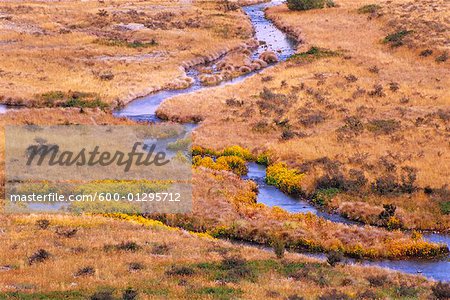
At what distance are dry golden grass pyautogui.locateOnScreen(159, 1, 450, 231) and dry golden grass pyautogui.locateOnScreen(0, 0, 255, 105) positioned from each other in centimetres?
1010

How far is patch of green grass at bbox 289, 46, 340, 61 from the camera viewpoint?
65438 millimetres

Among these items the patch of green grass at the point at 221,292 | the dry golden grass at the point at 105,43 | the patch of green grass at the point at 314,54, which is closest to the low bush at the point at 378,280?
the patch of green grass at the point at 221,292

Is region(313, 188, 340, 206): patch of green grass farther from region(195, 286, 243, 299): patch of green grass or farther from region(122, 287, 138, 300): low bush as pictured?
region(122, 287, 138, 300): low bush

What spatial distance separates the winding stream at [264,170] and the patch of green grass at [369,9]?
13025mm

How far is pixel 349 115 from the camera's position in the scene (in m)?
44.8

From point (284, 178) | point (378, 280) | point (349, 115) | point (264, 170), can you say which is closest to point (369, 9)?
point (349, 115)

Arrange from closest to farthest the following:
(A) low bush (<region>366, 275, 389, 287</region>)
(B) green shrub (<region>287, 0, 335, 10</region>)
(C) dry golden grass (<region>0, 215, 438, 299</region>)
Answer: (C) dry golden grass (<region>0, 215, 438, 299</region>) → (A) low bush (<region>366, 275, 389, 287</region>) → (B) green shrub (<region>287, 0, 335, 10</region>)

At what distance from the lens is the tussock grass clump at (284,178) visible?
3353 cm

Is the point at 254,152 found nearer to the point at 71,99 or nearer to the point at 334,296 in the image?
the point at 71,99

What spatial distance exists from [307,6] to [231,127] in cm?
5857

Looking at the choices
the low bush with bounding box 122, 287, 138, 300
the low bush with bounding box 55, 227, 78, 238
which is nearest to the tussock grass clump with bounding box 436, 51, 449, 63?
the low bush with bounding box 55, 227, 78, 238

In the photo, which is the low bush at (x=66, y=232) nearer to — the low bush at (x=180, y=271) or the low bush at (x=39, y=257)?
the low bush at (x=39, y=257)

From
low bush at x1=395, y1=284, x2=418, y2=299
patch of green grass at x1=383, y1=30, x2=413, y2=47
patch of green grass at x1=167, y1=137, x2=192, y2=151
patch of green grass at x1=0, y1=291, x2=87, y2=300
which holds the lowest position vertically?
patch of green grass at x1=383, y1=30, x2=413, y2=47

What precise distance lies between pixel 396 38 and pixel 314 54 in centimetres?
998
